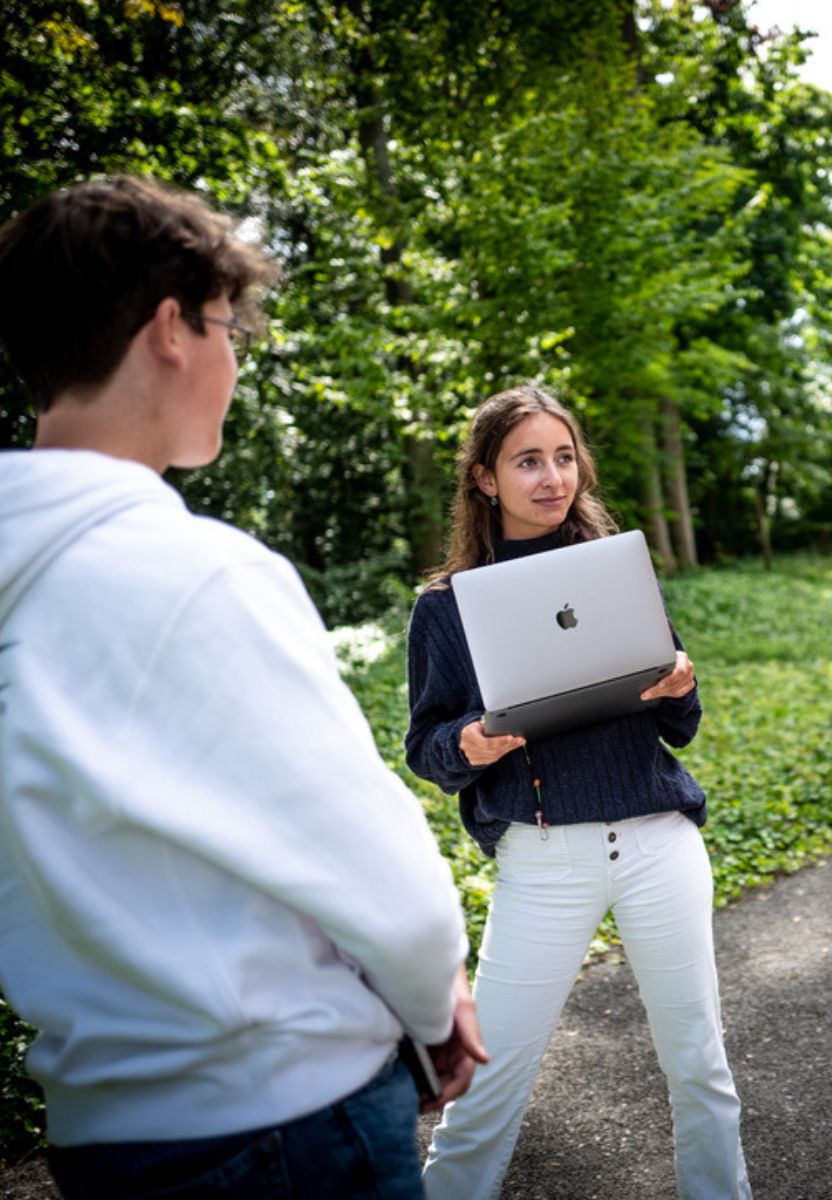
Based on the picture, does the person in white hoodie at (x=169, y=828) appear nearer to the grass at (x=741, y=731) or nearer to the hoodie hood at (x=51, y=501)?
the hoodie hood at (x=51, y=501)

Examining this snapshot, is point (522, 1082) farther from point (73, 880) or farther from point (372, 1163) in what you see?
point (73, 880)

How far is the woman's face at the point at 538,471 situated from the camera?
9.16 feet

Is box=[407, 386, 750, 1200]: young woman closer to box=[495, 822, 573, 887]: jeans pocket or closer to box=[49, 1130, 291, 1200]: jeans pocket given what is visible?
box=[495, 822, 573, 887]: jeans pocket

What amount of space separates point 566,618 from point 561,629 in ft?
0.10

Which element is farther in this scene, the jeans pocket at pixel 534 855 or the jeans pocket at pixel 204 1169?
the jeans pocket at pixel 534 855

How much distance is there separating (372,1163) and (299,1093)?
0.15 metres

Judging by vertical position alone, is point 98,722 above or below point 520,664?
above

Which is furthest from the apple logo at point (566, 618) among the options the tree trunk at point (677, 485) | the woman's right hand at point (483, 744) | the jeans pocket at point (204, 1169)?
the tree trunk at point (677, 485)

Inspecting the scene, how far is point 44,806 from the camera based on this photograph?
48.3 inches

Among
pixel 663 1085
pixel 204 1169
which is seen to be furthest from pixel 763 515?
pixel 204 1169

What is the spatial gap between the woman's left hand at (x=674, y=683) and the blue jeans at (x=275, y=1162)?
143 centimetres

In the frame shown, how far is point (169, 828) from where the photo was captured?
1163 millimetres

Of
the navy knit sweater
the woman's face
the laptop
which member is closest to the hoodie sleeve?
the laptop

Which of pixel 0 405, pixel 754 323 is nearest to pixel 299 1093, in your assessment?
pixel 0 405
